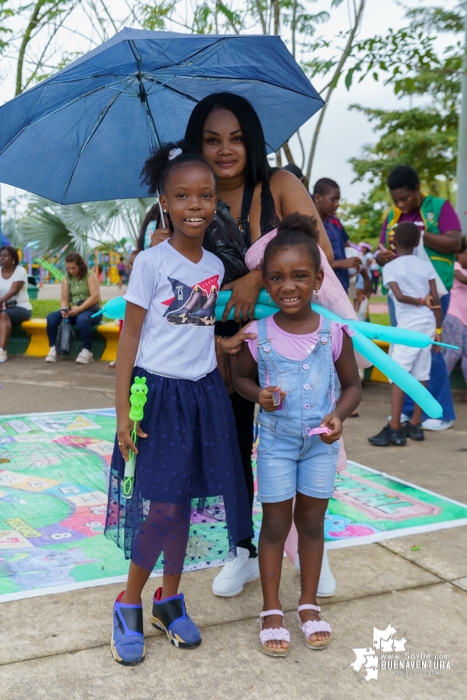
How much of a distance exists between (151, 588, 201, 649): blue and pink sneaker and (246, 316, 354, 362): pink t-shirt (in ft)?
2.98

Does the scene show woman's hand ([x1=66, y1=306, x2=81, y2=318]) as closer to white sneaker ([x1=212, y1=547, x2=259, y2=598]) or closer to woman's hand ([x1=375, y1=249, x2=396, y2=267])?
woman's hand ([x1=375, y1=249, x2=396, y2=267])

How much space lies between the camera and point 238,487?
2.62 m

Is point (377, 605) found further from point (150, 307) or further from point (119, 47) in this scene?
point (119, 47)

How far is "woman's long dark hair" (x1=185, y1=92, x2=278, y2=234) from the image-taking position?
2639 millimetres

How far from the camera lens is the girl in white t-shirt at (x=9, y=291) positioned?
9.24m

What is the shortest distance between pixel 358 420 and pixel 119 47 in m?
4.18

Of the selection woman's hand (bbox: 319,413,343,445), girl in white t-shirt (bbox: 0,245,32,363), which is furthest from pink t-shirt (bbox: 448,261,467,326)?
girl in white t-shirt (bbox: 0,245,32,363)

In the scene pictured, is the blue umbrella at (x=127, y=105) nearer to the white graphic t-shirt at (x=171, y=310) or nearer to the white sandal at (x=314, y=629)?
the white graphic t-shirt at (x=171, y=310)

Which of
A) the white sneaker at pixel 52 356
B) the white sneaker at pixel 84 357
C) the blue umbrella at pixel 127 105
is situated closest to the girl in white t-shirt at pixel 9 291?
the white sneaker at pixel 52 356

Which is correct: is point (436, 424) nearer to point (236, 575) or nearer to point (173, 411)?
point (236, 575)

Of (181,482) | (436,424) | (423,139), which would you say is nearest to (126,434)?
(181,482)

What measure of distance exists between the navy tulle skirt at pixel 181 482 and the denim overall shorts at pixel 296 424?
0.46ft

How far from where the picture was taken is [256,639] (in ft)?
8.20

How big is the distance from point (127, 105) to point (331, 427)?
5.52 feet
